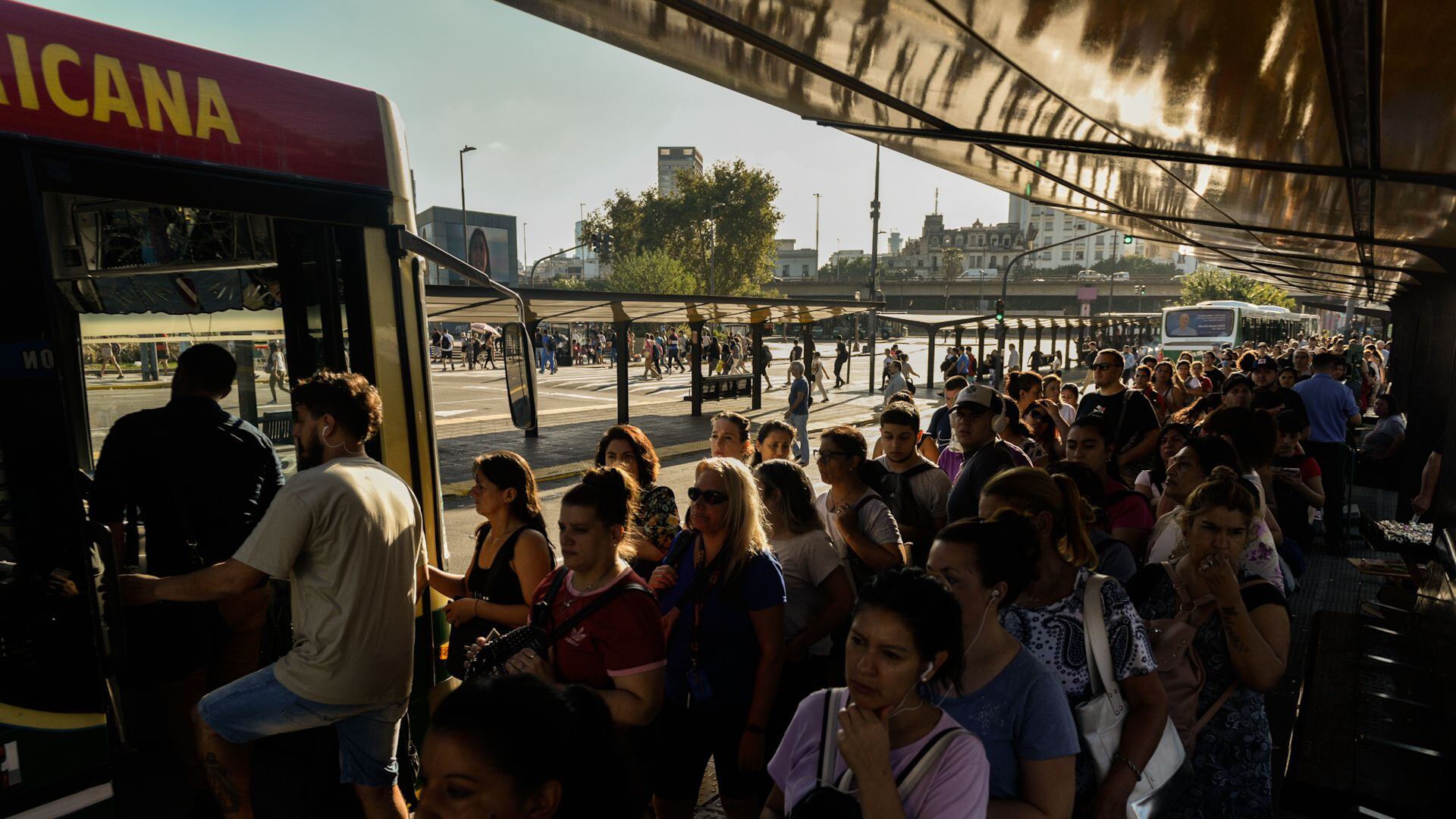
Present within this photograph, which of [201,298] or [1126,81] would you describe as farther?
[201,298]

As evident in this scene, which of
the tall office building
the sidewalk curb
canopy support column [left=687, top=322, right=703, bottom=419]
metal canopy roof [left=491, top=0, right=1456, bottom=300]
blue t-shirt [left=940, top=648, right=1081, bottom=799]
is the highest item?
the tall office building

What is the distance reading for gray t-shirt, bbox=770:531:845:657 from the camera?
3348 mm

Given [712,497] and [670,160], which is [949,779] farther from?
[670,160]

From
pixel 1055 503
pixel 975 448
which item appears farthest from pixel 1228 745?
pixel 975 448

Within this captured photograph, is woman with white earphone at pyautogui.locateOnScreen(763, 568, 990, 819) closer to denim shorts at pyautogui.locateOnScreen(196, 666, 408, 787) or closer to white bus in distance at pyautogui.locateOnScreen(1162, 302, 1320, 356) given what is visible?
denim shorts at pyautogui.locateOnScreen(196, 666, 408, 787)

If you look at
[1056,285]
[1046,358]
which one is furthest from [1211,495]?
[1056,285]

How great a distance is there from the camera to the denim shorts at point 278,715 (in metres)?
2.85

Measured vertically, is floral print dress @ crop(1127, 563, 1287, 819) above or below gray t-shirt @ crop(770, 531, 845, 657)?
below

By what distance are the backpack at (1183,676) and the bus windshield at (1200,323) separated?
3136cm

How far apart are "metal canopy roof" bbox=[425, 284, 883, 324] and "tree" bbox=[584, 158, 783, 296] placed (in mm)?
38496

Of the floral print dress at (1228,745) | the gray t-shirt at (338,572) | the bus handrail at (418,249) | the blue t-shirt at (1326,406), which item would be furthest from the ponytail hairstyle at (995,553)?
the blue t-shirt at (1326,406)

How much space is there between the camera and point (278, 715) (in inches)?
113

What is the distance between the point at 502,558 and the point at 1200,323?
33.0m

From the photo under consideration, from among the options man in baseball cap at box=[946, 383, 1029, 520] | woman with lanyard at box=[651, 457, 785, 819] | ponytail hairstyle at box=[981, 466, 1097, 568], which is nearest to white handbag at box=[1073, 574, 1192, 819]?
ponytail hairstyle at box=[981, 466, 1097, 568]
